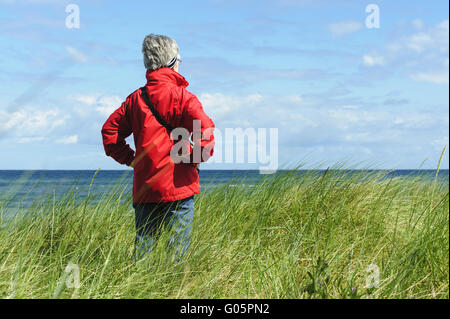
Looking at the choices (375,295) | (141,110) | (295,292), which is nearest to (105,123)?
(141,110)

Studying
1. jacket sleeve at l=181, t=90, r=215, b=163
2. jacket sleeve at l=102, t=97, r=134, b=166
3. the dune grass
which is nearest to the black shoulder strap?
jacket sleeve at l=181, t=90, r=215, b=163

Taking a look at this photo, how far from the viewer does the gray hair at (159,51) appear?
308cm

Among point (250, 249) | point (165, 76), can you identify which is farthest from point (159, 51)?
point (250, 249)

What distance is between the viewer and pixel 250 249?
325 cm

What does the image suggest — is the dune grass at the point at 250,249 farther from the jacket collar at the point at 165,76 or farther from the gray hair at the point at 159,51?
the gray hair at the point at 159,51

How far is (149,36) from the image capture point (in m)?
3.14

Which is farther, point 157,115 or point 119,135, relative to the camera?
point 119,135

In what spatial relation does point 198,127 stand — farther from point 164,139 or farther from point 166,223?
point 166,223

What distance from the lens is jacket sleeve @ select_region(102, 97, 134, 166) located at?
3156 millimetres

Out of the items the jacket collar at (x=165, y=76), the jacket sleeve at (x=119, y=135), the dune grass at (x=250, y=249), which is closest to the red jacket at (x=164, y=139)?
the jacket collar at (x=165, y=76)

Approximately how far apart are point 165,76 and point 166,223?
110 centimetres

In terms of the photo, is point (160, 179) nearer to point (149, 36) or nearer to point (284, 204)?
point (149, 36)
